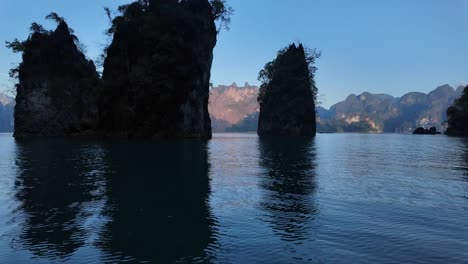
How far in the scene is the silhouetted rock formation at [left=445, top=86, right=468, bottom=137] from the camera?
15325 cm

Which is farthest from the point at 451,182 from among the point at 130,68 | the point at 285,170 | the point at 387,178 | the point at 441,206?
the point at 130,68

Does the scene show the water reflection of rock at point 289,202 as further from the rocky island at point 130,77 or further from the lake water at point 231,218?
the rocky island at point 130,77

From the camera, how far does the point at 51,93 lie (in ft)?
352

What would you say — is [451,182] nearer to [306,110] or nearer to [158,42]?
[158,42]

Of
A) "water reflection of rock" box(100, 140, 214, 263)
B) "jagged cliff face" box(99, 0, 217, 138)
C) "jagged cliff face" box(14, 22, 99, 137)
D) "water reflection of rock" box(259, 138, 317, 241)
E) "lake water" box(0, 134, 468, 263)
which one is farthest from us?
"jagged cliff face" box(14, 22, 99, 137)

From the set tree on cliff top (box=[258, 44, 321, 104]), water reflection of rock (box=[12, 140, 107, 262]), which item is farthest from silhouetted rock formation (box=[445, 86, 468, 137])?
water reflection of rock (box=[12, 140, 107, 262])

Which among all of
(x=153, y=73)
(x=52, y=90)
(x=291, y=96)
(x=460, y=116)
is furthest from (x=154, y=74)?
(x=460, y=116)

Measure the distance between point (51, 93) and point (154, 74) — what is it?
36036 millimetres

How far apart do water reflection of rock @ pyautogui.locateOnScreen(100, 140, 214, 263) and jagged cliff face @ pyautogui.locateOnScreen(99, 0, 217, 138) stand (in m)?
67.1

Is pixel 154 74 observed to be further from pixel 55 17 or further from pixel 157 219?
pixel 157 219

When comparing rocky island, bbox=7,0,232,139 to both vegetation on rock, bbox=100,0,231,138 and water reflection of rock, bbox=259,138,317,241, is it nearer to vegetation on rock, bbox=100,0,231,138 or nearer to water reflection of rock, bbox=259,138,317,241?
vegetation on rock, bbox=100,0,231,138

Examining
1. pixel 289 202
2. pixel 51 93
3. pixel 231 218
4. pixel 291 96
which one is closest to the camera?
pixel 231 218

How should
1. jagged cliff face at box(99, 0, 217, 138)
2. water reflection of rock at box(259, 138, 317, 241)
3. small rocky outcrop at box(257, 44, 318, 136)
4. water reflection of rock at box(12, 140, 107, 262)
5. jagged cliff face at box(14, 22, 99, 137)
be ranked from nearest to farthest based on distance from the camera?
1. water reflection of rock at box(12, 140, 107, 262)
2. water reflection of rock at box(259, 138, 317, 241)
3. jagged cliff face at box(99, 0, 217, 138)
4. jagged cliff face at box(14, 22, 99, 137)
5. small rocky outcrop at box(257, 44, 318, 136)

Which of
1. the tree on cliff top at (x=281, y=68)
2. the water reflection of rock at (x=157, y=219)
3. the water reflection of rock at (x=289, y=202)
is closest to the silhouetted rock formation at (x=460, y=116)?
the tree on cliff top at (x=281, y=68)
